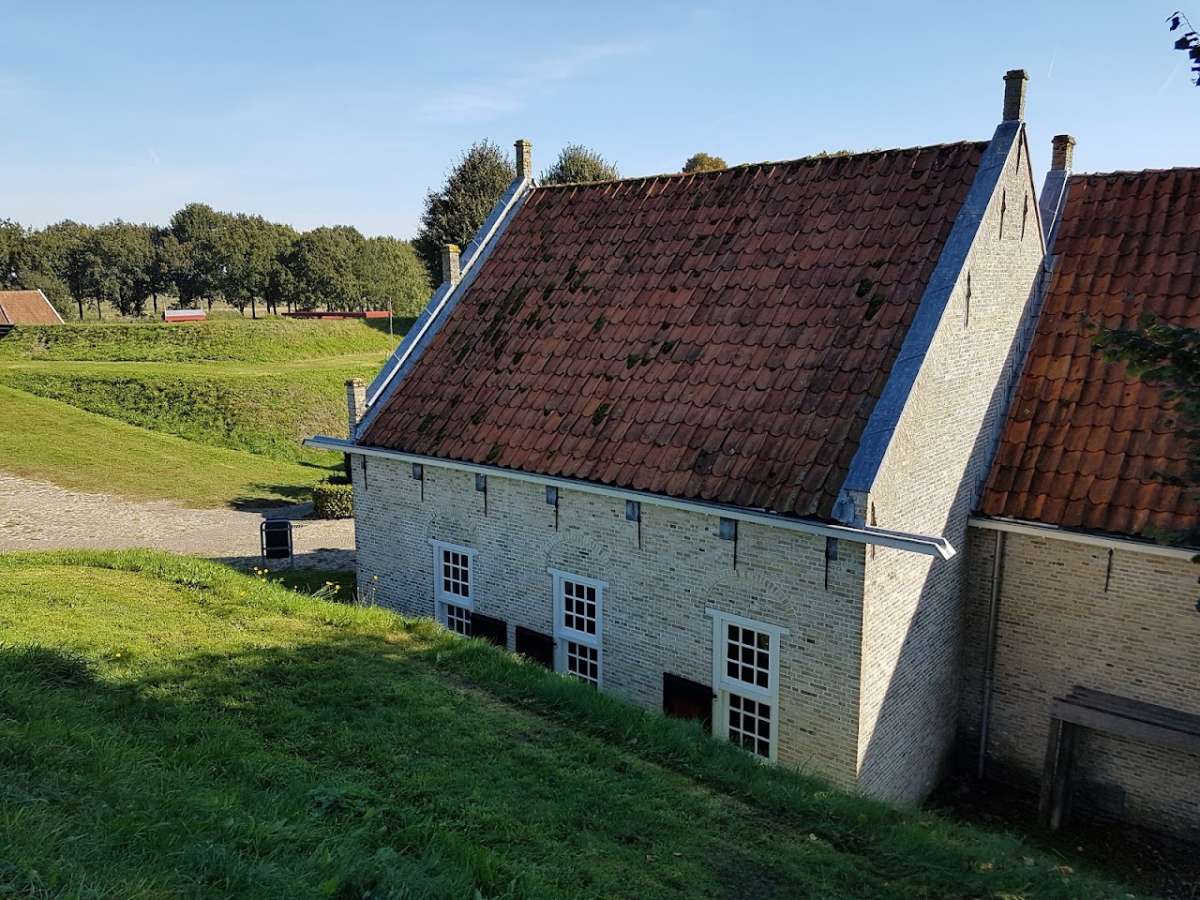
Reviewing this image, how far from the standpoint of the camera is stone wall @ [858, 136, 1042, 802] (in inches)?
405

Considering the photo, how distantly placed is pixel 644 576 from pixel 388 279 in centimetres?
8042

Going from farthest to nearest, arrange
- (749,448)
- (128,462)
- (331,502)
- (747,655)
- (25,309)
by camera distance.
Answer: (25,309), (128,462), (331,502), (747,655), (749,448)

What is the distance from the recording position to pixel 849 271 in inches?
469

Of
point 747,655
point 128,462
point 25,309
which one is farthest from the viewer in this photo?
point 25,309

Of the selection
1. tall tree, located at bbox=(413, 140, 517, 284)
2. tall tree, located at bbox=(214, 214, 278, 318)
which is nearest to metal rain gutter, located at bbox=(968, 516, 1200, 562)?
tall tree, located at bbox=(413, 140, 517, 284)

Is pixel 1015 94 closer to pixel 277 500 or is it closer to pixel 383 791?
pixel 383 791

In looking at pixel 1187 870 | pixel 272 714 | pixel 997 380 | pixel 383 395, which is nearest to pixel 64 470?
pixel 383 395

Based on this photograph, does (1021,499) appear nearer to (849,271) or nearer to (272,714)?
(849,271)

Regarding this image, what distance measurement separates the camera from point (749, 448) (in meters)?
11.1

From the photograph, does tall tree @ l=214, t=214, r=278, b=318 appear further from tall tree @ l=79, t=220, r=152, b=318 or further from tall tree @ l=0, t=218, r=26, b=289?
tall tree @ l=0, t=218, r=26, b=289

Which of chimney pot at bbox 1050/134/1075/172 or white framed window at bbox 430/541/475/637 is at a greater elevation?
chimney pot at bbox 1050/134/1075/172

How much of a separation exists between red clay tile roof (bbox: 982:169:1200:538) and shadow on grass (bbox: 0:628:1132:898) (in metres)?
4.74

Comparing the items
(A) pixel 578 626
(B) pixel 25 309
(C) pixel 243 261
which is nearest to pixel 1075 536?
(A) pixel 578 626

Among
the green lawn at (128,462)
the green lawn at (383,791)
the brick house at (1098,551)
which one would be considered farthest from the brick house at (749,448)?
the green lawn at (128,462)
